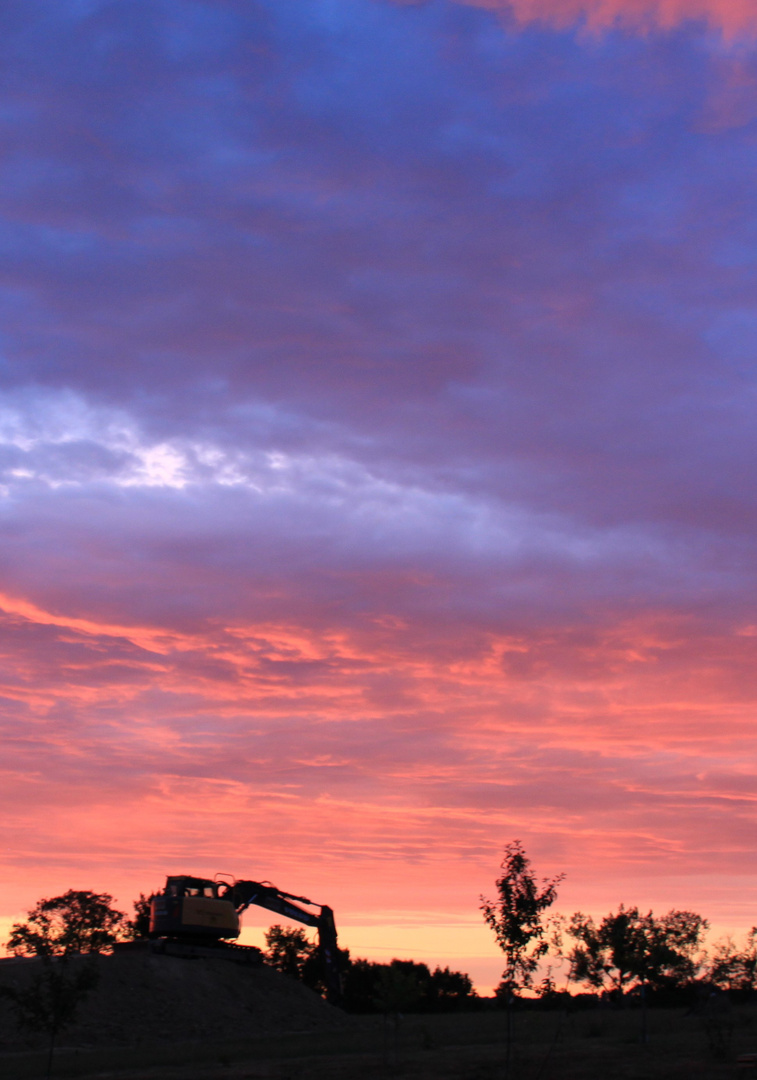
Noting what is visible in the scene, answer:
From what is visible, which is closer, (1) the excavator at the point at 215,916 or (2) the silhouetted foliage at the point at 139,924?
(1) the excavator at the point at 215,916

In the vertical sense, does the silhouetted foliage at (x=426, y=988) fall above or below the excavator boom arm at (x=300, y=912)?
below

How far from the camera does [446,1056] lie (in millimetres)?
45156

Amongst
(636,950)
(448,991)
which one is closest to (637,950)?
(636,950)

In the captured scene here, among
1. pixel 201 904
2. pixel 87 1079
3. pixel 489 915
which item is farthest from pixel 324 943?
pixel 489 915

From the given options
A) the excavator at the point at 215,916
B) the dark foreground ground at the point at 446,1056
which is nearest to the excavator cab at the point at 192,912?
the excavator at the point at 215,916

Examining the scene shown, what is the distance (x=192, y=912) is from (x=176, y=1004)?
7.03m

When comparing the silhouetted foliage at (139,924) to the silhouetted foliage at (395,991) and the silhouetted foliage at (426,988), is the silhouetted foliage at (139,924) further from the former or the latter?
the silhouetted foliage at (395,991)

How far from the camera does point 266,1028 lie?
70.1 metres

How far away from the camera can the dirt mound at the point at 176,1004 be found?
62.0m

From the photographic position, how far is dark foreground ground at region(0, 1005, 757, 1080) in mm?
38250

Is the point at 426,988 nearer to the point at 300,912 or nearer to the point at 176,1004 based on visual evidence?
the point at 300,912

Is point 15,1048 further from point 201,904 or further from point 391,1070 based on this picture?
point 391,1070

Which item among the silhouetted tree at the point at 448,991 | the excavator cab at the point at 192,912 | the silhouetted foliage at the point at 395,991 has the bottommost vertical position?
the silhouetted tree at the point at 448,991

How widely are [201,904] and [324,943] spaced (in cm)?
1084
